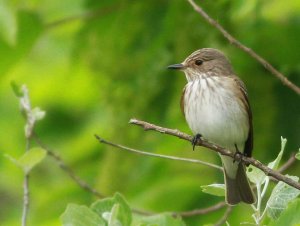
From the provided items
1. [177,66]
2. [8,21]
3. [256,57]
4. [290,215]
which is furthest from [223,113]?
[290,215]

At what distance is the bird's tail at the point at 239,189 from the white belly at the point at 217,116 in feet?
0.59

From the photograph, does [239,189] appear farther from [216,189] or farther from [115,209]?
[115,209]

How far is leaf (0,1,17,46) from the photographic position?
16.1 feet

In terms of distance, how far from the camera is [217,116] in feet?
17.2

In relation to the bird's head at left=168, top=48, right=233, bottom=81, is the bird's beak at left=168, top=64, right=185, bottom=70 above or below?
below

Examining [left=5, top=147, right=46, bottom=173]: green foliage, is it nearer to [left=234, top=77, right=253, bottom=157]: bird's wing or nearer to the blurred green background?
the blurred green background

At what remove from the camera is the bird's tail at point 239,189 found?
486cm

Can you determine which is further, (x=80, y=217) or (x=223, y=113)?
(x=223, y=113)

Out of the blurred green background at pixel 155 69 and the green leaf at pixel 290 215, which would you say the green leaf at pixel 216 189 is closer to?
the green leaf at pixel 290 215

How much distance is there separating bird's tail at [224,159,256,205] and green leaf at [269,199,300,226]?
1331 millimetres

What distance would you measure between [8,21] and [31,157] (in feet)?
3.30

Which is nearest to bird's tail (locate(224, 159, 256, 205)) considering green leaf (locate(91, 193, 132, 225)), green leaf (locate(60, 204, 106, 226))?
green leaf (locate(91, 193, 132, 225))

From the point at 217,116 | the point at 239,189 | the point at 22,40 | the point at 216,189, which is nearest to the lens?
the point at 216,189

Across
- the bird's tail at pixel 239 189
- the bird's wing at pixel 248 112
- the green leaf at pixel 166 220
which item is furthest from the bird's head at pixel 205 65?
the green leaf at pixel 166 220
